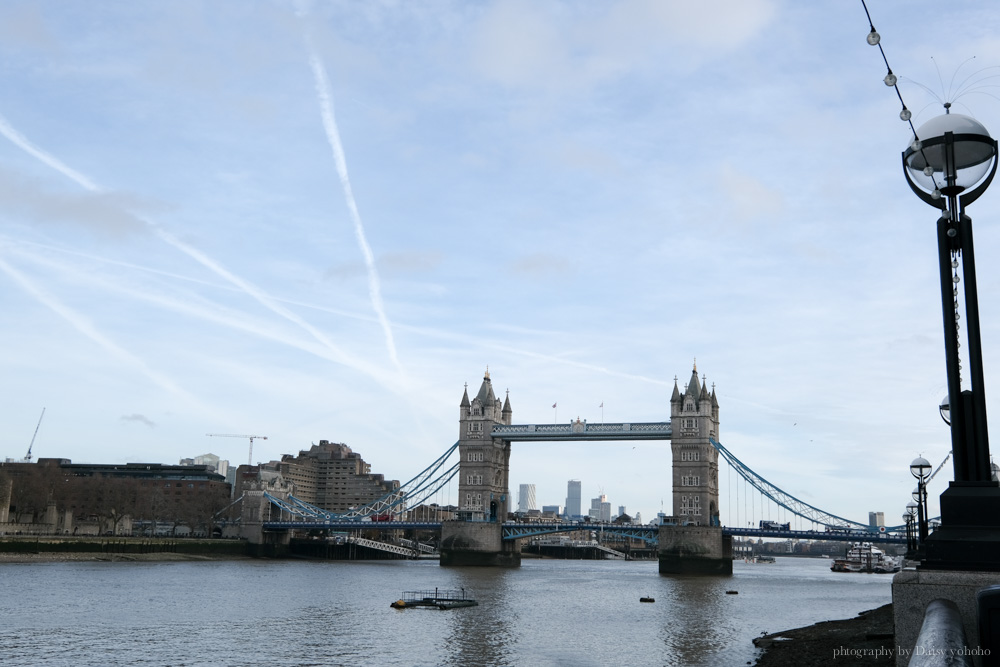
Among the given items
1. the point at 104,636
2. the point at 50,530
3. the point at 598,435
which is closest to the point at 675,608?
the point at 104,636

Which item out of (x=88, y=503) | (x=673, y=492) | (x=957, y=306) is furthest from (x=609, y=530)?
(x=957, y=306)

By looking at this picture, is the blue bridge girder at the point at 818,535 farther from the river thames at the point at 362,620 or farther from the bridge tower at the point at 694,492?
the river thames at the point at 362,620

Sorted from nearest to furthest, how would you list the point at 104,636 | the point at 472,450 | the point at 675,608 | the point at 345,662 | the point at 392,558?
the point at 345,662, the point at 104,636, the point at 675,608, the point at 472,450, the point at 392,558

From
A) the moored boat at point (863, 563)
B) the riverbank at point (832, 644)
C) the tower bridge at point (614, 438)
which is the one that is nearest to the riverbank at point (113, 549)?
the tower bridge at point (614, 438)

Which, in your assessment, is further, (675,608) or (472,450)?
(472,450)

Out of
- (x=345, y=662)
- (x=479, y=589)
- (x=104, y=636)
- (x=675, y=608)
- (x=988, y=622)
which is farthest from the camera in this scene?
(x=479, y=589)

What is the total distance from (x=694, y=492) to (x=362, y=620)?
2510 inches

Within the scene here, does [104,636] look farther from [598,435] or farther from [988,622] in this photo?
[598,435]

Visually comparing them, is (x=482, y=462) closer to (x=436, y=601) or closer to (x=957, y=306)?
(x=436, y=601)

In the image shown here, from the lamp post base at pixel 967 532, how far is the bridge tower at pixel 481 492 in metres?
99.5

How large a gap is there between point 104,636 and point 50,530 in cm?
7855

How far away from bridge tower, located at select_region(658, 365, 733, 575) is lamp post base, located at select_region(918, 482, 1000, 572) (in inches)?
3683

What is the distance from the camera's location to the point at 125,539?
10281 centimetres

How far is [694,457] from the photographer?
4099 inches
